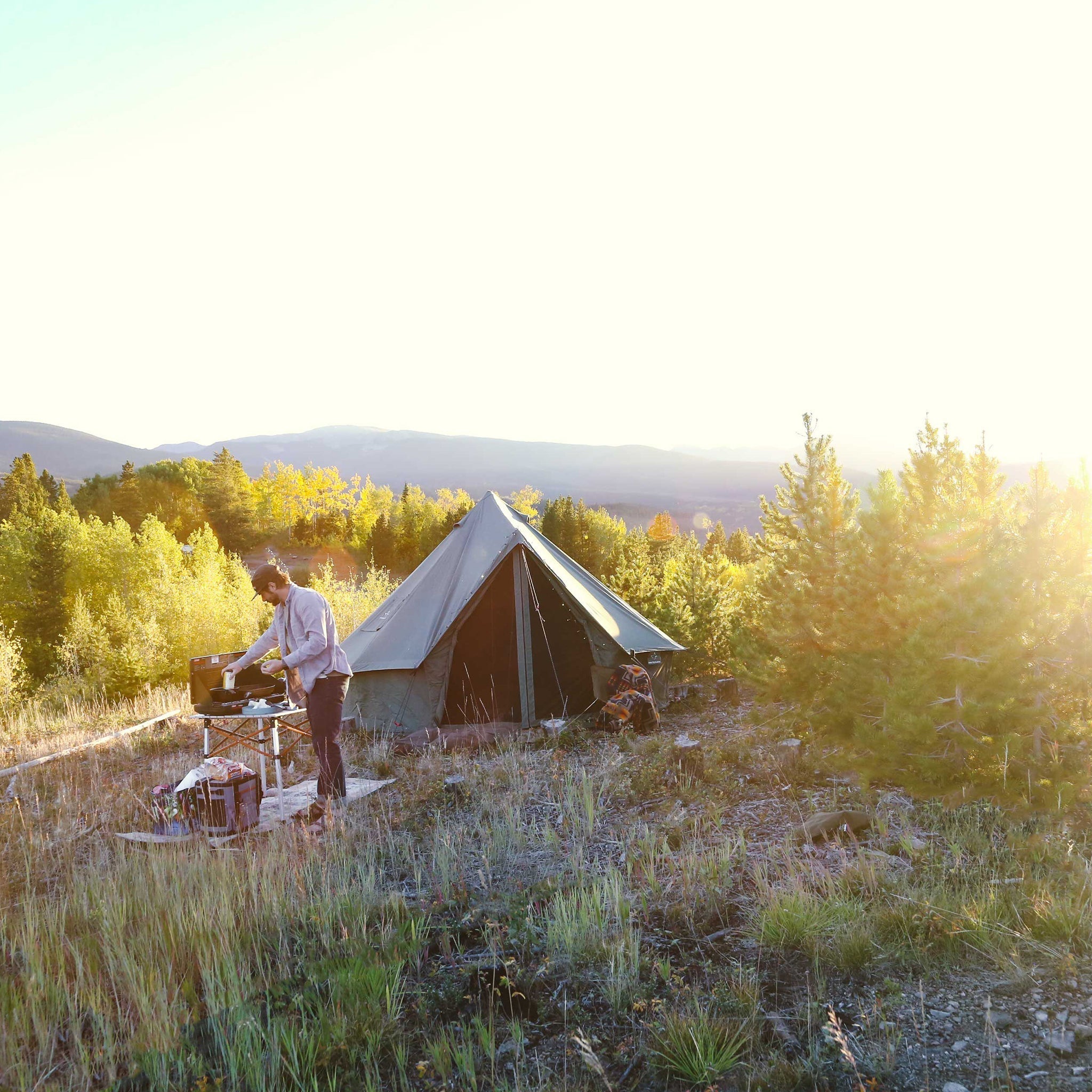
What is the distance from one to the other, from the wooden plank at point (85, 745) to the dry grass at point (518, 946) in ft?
10.1

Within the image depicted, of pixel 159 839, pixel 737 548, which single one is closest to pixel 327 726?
pixel 159 839

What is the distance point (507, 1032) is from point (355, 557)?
53468mm

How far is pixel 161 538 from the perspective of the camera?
30234 millimetres

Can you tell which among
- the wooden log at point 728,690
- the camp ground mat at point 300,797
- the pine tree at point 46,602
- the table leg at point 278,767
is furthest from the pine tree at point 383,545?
the table leg at point 278,767

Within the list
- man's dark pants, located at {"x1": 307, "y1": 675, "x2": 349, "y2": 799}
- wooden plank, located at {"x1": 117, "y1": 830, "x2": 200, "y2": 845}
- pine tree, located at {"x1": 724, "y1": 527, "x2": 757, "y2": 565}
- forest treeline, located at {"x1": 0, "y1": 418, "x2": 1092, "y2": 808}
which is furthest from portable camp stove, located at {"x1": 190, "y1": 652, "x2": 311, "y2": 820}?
pine tree, located at {"x1": 724, "y1": 527, "x2": 757, "y2": 565}

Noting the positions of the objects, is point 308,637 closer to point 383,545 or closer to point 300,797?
point 300,797

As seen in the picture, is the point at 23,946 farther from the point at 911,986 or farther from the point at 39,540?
the point at 39,540

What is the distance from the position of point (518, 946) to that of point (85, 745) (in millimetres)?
7217

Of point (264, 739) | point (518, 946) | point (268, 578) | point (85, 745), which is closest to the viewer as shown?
point (518, 946)

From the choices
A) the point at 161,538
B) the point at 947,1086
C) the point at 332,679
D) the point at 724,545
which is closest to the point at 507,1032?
the point at 947,1086

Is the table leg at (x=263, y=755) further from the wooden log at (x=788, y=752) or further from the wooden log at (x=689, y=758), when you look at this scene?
the wooden log at (x=788, y=752)

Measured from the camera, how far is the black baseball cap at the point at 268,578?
5.06m

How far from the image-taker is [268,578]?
5.11 meters

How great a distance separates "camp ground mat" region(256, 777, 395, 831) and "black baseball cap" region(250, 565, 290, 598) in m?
1.49
